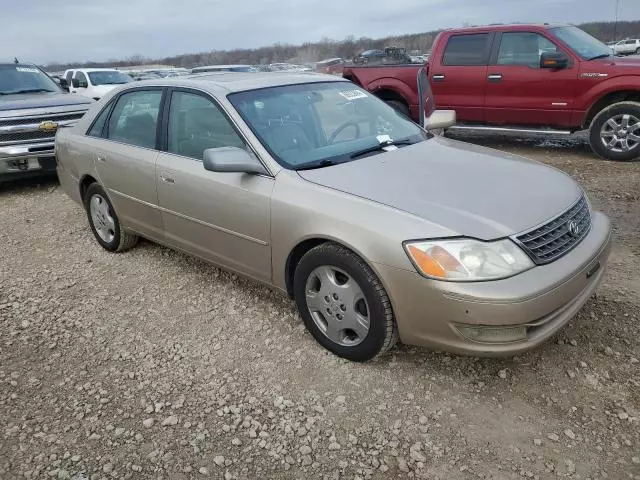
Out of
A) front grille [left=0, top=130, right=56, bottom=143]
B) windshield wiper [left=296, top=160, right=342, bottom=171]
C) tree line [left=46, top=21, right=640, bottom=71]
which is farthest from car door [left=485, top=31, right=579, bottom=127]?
tree line [left=46, top=21, right=640, bottom=71]

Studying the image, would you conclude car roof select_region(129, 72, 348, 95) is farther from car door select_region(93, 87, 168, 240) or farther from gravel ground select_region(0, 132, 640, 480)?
gravel ground select_region(0, 132, 640, 480)

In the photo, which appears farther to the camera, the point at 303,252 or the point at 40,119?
the point at 40,119

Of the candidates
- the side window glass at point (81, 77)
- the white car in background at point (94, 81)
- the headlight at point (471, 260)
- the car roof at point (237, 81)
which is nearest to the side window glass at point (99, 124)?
the car roof at point (237, 81)

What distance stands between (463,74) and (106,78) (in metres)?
11.9

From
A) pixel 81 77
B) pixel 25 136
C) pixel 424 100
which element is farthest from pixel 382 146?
pixel 81 77

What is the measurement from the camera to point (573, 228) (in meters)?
2.85

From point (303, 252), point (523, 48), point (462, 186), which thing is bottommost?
point (303, 252)

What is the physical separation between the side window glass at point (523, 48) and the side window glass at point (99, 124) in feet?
19.5

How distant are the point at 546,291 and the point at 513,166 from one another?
1.12 metres

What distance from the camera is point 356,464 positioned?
2.40 meters

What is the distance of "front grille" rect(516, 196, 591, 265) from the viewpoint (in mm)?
2582

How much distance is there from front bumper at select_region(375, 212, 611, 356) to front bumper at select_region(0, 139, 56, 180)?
612 centimetres

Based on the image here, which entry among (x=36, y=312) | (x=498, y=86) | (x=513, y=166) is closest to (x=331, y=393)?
(x=513, y=166)

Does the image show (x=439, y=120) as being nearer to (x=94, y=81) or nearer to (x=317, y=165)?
(x=317, y=165)
